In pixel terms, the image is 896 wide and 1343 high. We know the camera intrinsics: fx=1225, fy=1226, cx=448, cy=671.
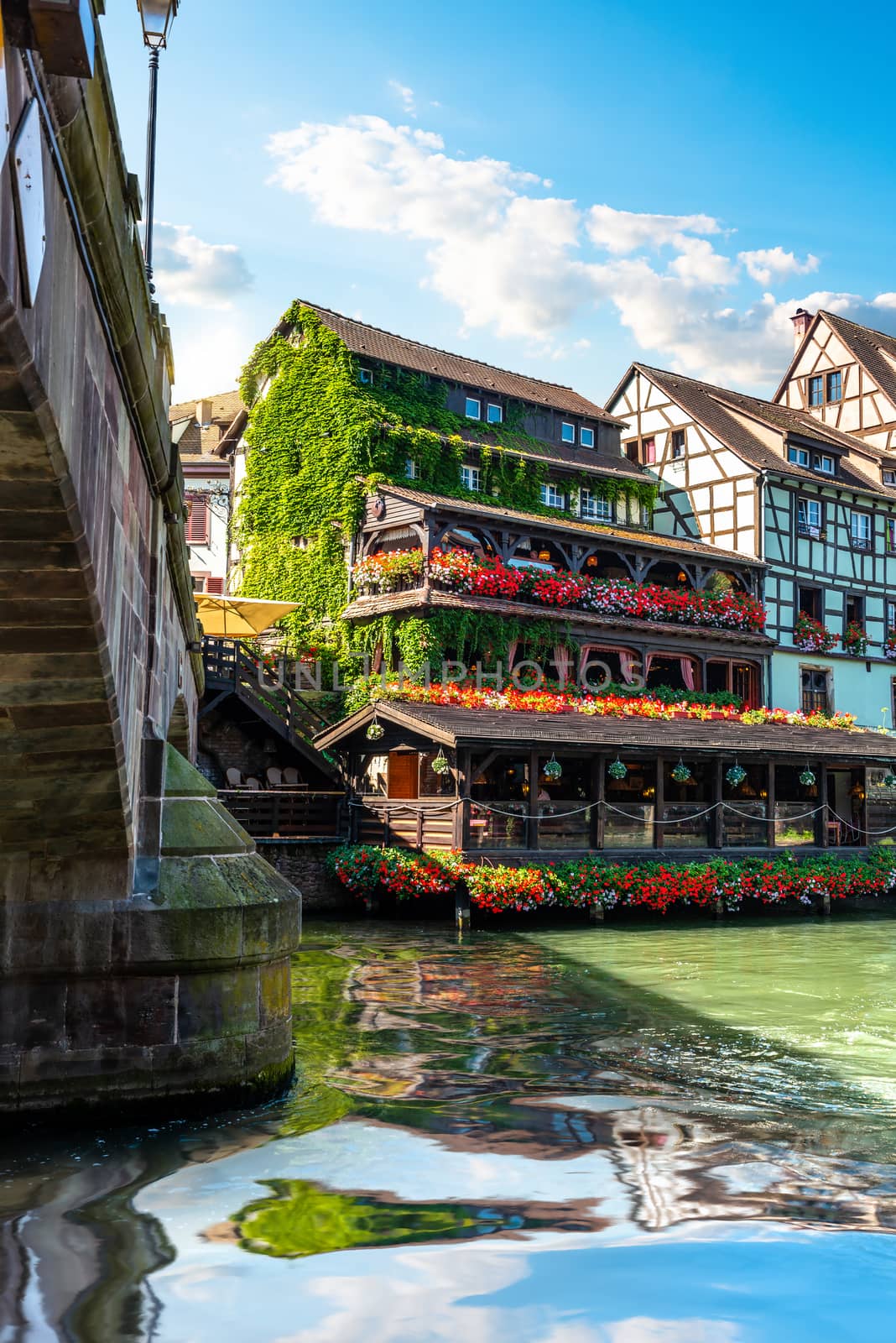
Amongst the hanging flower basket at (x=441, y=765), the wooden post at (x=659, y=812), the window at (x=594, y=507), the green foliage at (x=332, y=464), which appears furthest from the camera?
the window at (x=594, y=507)

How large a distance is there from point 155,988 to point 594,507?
102 feet

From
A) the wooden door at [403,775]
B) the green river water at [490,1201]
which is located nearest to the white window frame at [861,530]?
the wooden door at [403,775]

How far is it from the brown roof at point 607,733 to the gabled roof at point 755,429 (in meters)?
10.4

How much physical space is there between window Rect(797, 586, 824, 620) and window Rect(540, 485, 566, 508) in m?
7.89

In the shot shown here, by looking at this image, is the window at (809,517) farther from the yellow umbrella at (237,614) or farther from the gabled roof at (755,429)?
the yellow umbrella at (237,614)

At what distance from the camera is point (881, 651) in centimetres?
3878

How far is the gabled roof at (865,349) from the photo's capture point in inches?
1719

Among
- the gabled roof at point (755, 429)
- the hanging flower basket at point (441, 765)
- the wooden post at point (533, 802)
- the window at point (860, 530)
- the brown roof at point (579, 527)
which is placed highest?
the gabled roof at point (755, 429)

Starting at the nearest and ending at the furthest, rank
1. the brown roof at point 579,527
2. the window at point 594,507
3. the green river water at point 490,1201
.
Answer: the green river water at point 490,1201
the brown roof at point 579,527
the window at point 594,507

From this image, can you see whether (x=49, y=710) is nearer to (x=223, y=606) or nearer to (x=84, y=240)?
(x=84, y=240)

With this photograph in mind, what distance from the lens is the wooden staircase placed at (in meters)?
27.2

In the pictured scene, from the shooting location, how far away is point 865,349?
45.3m

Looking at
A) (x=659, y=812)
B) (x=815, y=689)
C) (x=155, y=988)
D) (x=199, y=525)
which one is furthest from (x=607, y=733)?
(x=199, y=525)

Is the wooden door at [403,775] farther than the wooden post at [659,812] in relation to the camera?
Yes
